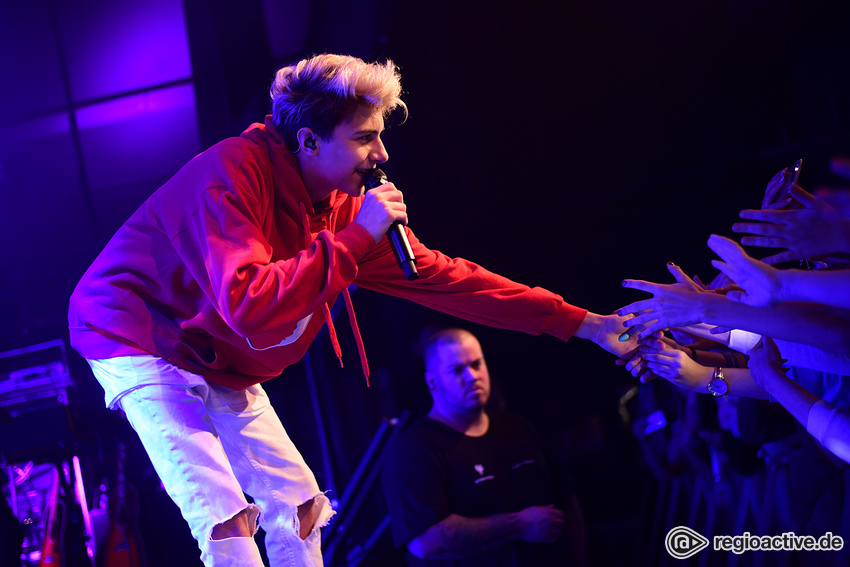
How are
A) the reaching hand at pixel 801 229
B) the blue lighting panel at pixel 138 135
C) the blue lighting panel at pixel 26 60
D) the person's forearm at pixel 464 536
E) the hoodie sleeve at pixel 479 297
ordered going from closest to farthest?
the reaching hand at pixel 801 229 < the hoodie sleeve at pixel 479 297 < the person's forearm at pixel 464 536 < the blue lighting panel at pixel 26 60 < the blue lighting panel at pixel 138 135

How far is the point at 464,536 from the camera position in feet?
9.05

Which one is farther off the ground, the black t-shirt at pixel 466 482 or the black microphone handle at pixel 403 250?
the black microphone handle at pixel 403 250

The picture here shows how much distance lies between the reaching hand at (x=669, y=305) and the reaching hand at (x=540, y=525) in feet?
4.03

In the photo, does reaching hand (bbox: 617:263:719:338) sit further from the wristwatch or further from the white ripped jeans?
the white ripped jeans

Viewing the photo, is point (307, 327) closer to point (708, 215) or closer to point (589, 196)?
point (589, 196)

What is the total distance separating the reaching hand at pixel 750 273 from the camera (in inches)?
56.8

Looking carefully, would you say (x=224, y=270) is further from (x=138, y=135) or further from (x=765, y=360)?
(x=138, y=135)

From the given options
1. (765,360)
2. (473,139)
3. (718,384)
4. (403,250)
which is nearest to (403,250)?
(403,250)

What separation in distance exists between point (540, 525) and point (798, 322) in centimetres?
166

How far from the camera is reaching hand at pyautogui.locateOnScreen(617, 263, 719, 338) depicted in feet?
5.59

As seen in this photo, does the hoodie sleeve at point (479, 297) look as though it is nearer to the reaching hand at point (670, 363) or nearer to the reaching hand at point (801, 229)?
the reaching hand at point (670, 363)

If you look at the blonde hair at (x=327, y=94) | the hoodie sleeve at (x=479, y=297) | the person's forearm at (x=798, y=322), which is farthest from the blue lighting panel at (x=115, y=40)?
the person's forearm at (x=798, y=322)

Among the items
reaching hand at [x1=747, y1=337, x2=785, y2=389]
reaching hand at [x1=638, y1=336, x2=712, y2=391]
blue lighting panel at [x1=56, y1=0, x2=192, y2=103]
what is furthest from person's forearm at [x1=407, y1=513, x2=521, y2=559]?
blue lighting panel at [x1=56, y1=0, x2=192, y2=103]

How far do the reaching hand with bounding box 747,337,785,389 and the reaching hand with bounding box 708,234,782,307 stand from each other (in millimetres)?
278
